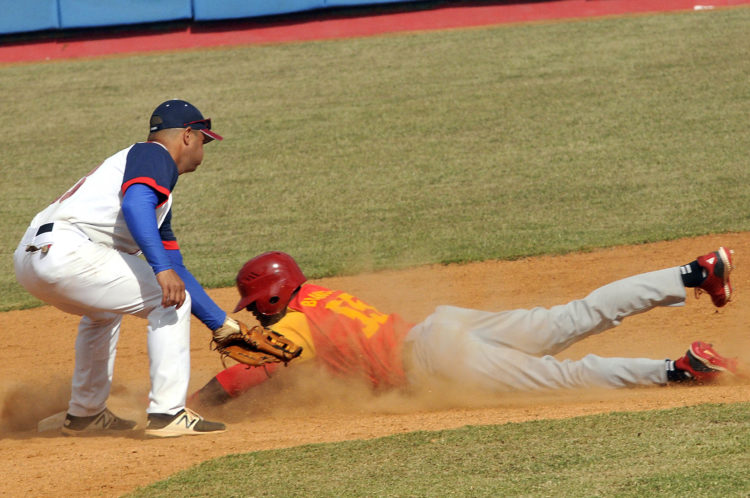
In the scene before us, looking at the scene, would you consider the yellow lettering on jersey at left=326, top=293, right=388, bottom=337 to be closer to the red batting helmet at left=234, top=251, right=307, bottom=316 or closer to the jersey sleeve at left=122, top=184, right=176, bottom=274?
the red batting helmet at left=234, top=251, right=307, bottom=316

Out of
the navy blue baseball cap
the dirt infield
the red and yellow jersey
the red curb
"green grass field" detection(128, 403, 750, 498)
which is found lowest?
the dirt infield

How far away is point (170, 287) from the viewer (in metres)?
4.16

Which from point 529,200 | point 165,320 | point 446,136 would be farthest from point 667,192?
point 165,320

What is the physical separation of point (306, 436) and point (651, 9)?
1444cm

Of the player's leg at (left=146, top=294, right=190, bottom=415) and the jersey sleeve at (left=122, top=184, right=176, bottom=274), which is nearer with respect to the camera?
the jersey sleeve at (left=122, top=184, right=176, bottom=274)

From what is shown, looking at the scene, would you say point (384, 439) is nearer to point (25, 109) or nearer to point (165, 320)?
point (165, 320)

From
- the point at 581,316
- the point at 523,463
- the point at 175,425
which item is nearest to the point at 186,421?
the point at 175,425

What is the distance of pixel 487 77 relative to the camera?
1426cm

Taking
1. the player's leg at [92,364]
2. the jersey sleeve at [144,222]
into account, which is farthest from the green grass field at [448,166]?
the player's leg at [92,364]

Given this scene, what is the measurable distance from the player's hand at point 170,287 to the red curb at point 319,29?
43.5 feet

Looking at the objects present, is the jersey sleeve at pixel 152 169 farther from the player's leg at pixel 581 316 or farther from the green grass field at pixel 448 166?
the player's leg at pixel 581 316

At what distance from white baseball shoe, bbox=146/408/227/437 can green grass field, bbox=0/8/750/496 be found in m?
0.62

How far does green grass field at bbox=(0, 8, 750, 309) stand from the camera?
9148mm

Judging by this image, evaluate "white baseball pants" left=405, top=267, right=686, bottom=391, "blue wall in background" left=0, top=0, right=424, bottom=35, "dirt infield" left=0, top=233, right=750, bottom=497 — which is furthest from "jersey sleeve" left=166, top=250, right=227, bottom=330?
"blue wall in background" left=0, top=0, right=424, bottom=35
